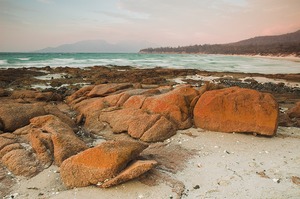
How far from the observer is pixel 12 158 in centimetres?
673

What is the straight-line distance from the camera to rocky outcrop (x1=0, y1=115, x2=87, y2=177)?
21.7ft

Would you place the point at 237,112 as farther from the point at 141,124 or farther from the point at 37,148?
the point at 37,148

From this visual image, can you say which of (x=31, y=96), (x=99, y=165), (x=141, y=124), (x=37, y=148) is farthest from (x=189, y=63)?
(x=99, y=165)

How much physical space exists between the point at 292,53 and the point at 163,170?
8478 cm

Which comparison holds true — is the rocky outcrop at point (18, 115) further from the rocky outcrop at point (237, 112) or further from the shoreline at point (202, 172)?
the rocky outcrop at point (237, 112)

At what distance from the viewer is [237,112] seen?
8.88 m

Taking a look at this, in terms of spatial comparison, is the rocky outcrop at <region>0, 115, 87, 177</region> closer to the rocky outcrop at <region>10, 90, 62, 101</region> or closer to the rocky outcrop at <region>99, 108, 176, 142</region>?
the rocky outcrop at <region>99, 108, 176, 142</region>

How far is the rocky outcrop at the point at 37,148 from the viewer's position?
6.61 metres

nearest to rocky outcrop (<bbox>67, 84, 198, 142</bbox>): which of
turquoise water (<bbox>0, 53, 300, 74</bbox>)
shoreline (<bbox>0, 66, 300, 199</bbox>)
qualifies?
shoreline (<bbox>0, 66, 300, 199</bbox>)

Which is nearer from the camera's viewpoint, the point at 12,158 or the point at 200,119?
the point at 12,158

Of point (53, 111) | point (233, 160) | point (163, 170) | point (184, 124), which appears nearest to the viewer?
point (163, 170)

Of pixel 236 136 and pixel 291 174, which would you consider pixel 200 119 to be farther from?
pixel 291 174

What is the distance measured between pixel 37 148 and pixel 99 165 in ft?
7.92

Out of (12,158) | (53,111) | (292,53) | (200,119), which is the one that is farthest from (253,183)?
(292,53)
